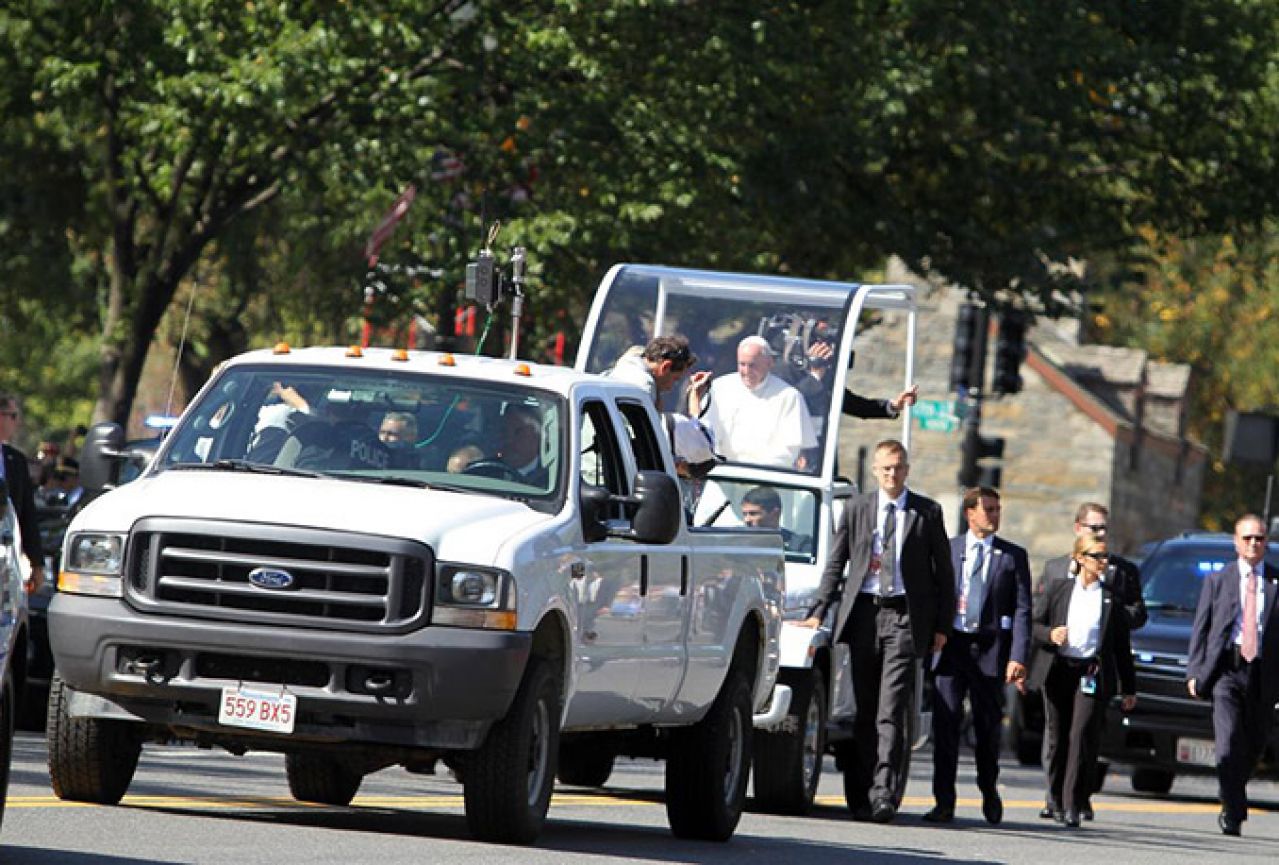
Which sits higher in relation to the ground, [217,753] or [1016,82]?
[1016,82]

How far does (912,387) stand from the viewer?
728 inches

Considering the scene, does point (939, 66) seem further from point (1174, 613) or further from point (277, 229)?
point (277, 229)

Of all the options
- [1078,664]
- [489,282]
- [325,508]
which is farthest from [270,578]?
[1078,664]

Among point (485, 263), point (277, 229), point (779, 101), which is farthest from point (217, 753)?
point (277, 229)

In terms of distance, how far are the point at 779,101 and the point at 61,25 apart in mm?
6948

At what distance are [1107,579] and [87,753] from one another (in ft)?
27.2

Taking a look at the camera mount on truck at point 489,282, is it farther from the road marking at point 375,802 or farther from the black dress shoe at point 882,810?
the black dress shoe at point 882,810

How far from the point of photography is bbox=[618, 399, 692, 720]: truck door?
1293 centimetres

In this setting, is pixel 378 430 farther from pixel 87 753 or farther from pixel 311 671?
pixel 87 753

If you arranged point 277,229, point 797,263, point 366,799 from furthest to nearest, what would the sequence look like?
point 277,229 < point 797,263 < point 366,799

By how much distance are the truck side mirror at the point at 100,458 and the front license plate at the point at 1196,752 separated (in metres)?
11.7

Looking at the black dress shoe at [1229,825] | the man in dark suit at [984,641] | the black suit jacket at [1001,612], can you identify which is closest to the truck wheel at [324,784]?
the man in dark suit at [984,641]

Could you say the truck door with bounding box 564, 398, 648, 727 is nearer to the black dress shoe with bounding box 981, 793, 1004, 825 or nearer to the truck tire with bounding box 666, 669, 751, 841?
the truck tire with bounding box 666, 669, 751, 841

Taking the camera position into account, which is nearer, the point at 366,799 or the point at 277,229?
the point at 366,799
